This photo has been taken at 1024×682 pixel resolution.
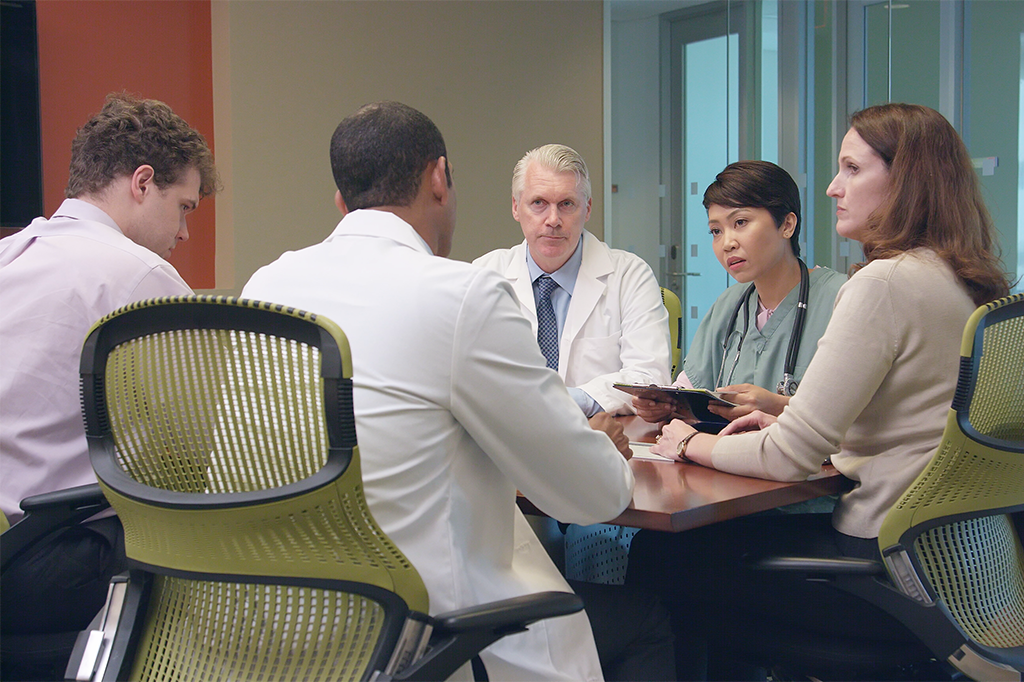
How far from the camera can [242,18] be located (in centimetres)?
423

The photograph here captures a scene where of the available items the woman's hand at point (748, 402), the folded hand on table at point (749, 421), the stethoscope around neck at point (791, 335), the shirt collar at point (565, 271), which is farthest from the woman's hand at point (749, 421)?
the shirt collar at point (565, 271)

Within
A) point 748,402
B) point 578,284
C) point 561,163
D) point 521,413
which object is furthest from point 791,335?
point 521,413

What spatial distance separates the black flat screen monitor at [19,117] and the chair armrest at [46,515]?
2485 mm

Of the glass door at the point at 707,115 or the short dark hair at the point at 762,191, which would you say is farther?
the glass door at the point at 707,115

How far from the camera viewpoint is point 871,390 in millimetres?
1660

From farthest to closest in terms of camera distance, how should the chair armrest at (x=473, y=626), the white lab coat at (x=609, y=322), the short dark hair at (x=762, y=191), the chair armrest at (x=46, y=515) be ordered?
the white lab coat at (x=609, y=322)
the short dark hair at (x=762, y=191)
the chair armrest at (x=46, y=515)
the chair armrest at (x=473, y=626)

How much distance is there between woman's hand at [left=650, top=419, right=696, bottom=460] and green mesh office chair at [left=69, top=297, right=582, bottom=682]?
0.79 meters

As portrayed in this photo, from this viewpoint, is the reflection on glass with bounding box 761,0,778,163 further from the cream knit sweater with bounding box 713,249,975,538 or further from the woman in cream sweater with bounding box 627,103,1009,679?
the cream knit sweater with bounding box 713,249,975,538

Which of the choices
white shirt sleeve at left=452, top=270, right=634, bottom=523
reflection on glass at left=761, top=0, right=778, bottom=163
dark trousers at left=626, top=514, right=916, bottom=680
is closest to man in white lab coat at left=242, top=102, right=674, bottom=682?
white shirt sleeve at left=452, top=270, right=634, bottom=523

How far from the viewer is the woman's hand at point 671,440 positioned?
193 cm

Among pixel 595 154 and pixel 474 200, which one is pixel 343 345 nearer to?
pixel 474 200

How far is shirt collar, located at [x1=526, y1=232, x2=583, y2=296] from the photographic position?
304cm

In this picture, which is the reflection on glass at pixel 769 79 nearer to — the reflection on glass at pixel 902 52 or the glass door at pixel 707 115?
the glass door at pixel 707 115

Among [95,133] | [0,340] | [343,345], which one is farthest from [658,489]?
[95,133]
